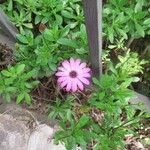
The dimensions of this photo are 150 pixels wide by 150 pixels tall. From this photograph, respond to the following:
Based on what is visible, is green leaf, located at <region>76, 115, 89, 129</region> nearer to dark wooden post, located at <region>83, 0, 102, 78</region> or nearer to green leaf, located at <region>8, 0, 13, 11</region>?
dark wooden post, located at <region>83, 0, 102, 78</region>

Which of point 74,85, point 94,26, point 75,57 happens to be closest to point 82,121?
point 74,85

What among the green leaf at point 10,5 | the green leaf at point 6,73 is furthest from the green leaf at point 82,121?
the green leaf at point 10,5

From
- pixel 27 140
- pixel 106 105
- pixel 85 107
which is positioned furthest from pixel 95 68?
pixel 27 140

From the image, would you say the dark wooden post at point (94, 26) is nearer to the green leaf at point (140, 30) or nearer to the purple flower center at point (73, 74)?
the purple flower center at point (73, 74)

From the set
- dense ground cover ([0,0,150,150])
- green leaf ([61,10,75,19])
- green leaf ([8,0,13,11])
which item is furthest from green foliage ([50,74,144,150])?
green leaf ([8,0,13,11])

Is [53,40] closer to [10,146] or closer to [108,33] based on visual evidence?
[108,33]

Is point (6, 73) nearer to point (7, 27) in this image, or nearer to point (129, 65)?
point (7, 27)

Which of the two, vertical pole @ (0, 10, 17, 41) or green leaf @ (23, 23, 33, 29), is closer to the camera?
vertical pole @ (0, 10, 17, 41)
